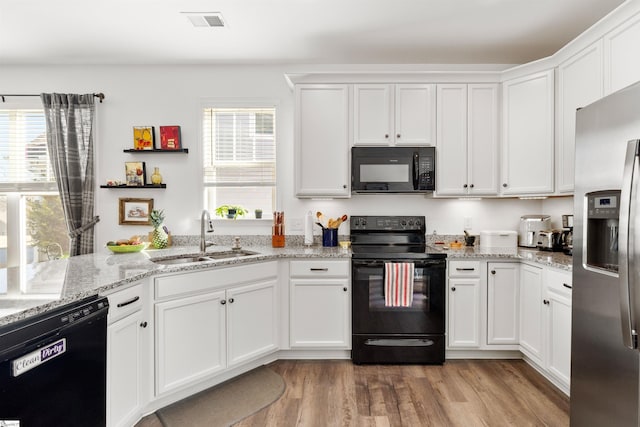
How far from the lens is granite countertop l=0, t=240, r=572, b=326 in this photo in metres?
1.41

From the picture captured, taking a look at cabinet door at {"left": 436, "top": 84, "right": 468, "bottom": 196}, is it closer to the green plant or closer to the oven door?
the oven door

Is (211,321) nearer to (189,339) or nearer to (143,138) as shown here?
(189,339)

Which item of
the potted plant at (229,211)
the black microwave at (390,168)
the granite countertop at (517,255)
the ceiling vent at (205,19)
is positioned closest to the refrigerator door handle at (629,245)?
the granite countertop at (517,255)

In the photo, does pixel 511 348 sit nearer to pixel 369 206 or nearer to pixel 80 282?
pixel 369 206

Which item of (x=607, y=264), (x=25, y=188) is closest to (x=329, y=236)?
(x=607, y=264)

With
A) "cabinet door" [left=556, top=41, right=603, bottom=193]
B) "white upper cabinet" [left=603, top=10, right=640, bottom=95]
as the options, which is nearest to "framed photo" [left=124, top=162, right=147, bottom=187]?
"cabinet door" [left=556, top=41, right=603, bottom=193]

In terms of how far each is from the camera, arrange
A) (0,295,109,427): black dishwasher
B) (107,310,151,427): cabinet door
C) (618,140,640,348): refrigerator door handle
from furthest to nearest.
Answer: (107,310,151,427): cabinet door < (618,140,640,348): refrigerator door handle < (0,295,109,427): black dishwasher

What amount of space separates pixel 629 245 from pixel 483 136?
1.95 m

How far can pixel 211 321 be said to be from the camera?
2.41 metres

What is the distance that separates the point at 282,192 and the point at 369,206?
834mm

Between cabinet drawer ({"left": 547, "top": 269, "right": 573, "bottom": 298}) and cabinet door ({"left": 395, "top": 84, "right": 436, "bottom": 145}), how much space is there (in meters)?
1.38

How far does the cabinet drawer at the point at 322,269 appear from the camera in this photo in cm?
287

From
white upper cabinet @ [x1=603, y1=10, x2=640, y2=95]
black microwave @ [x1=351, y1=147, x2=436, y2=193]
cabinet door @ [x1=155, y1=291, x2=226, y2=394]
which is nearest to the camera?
white upper cabinet @ [x1=603, y1=10, x2=640, y2=95]

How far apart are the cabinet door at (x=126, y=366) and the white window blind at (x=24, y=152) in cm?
221
